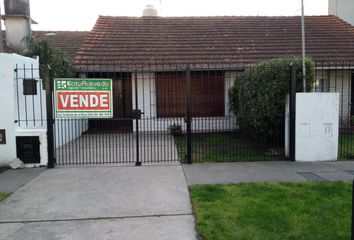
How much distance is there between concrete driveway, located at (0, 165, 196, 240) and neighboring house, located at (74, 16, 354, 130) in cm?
552

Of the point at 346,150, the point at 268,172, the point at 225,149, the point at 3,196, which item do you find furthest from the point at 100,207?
the point at 346,150

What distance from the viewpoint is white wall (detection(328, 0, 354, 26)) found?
717 inches

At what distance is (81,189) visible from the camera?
5773 millimetres

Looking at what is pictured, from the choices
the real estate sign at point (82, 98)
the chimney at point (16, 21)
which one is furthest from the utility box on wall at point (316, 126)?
the chimney at point (16, 21)

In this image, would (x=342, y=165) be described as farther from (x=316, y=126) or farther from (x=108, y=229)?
(x=108, y=229)

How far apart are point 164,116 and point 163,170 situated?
6.24 meters

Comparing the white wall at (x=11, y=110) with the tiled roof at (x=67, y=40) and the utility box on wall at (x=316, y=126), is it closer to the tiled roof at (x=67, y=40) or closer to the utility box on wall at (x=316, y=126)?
the utility box on wall at (x=316, y=126)

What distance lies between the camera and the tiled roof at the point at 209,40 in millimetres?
13555

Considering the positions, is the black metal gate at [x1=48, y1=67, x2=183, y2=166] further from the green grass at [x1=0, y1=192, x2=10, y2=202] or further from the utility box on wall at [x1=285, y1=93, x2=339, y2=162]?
the utility box on wall at [x1=285, y1=93, x2=339, y2=162]

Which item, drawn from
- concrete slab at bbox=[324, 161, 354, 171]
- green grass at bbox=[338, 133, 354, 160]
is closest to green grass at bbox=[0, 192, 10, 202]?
concrete slab at bbox=[324, 161, 354, 171]

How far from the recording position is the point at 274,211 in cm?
448

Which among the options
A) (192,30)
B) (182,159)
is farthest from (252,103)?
(192,30)

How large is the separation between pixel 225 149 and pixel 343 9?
14.3 m

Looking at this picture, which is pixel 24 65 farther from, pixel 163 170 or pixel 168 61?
pixel 168 61
